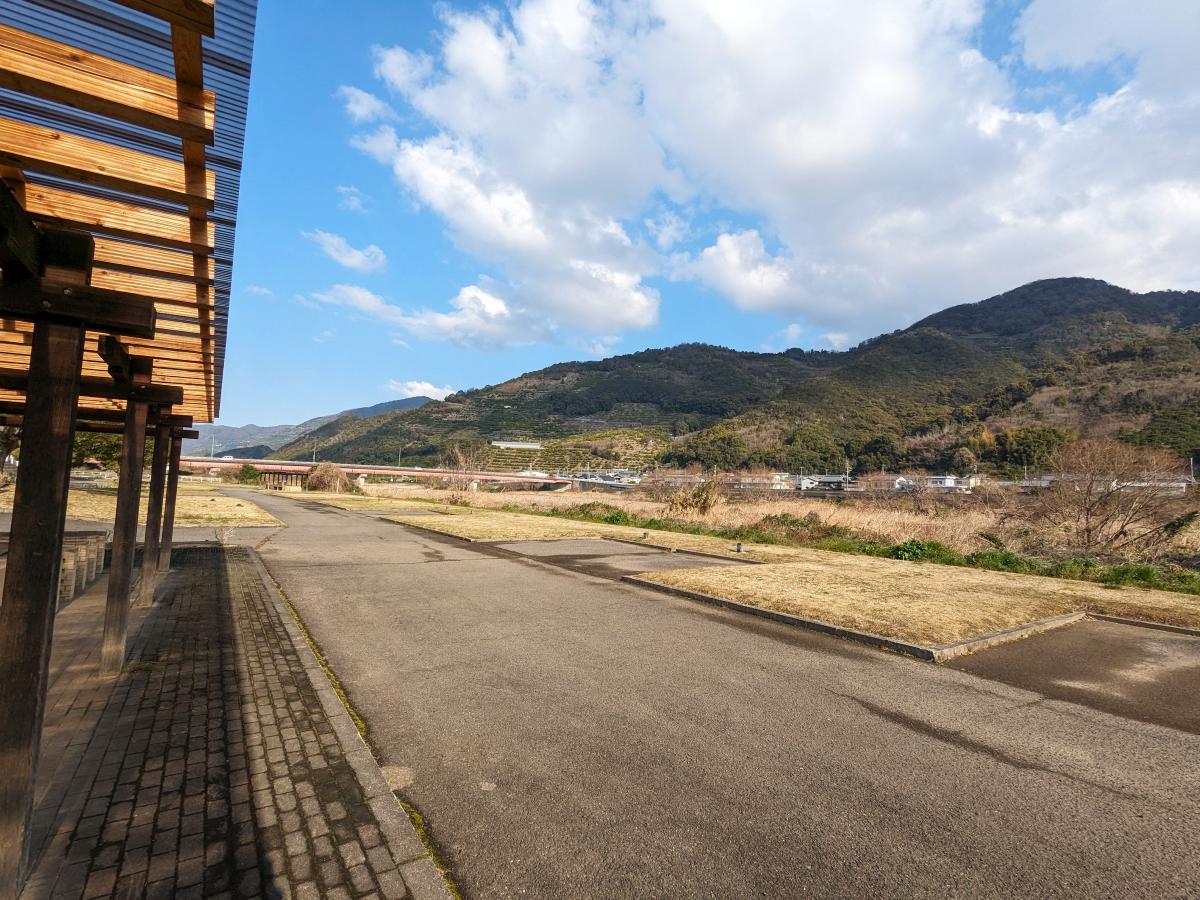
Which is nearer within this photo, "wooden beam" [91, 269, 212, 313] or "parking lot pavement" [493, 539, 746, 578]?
"wooden beam" [91, 269, 212, 313]

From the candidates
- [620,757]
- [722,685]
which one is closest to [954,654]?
[722,685]

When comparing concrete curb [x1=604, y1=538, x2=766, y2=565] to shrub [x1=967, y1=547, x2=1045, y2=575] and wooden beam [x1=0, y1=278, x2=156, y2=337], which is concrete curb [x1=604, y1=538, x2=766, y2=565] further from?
wooden beam [x1=0, y1=278, x2=156, y2=337]

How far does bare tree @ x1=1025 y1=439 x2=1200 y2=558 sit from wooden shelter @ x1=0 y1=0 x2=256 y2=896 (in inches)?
777

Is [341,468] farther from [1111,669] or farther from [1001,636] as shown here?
[1111,669]

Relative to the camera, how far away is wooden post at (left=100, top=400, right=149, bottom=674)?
199 inches

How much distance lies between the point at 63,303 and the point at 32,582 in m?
1.31

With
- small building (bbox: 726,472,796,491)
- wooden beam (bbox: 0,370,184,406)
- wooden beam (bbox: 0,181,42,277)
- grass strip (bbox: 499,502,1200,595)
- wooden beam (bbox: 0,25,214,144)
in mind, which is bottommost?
grass strip (bbox: 499,502,1200,595)

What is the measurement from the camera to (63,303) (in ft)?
8.56

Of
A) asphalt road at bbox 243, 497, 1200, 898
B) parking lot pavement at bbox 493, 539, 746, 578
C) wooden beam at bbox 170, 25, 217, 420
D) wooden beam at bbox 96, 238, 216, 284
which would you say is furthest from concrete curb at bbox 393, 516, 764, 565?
wooden beam at bbox 170, 25, 217, 420

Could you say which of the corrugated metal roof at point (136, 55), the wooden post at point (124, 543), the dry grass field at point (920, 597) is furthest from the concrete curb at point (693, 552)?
the corrugated metal roof at point (136, 55)

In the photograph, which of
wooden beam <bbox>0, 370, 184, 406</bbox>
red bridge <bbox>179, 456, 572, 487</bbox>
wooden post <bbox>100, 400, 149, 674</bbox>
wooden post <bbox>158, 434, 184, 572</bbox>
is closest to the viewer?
wooden beam <bbox>0, 370, 184, 406</bbox>

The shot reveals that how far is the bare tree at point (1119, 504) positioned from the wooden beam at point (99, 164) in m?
19.8

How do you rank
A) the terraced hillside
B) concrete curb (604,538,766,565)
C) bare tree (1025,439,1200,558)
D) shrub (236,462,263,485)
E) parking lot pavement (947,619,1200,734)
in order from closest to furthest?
parking lot pavement (947,619,1200,734)
concrete curb (604,538,766,565)
bare tree (1025,439,1200,558)
shrub (236,462,263,485)
the terraced hillside

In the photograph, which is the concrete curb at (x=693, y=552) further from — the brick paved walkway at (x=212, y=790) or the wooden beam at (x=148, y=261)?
the wooden beam at (x=148, y=261)
